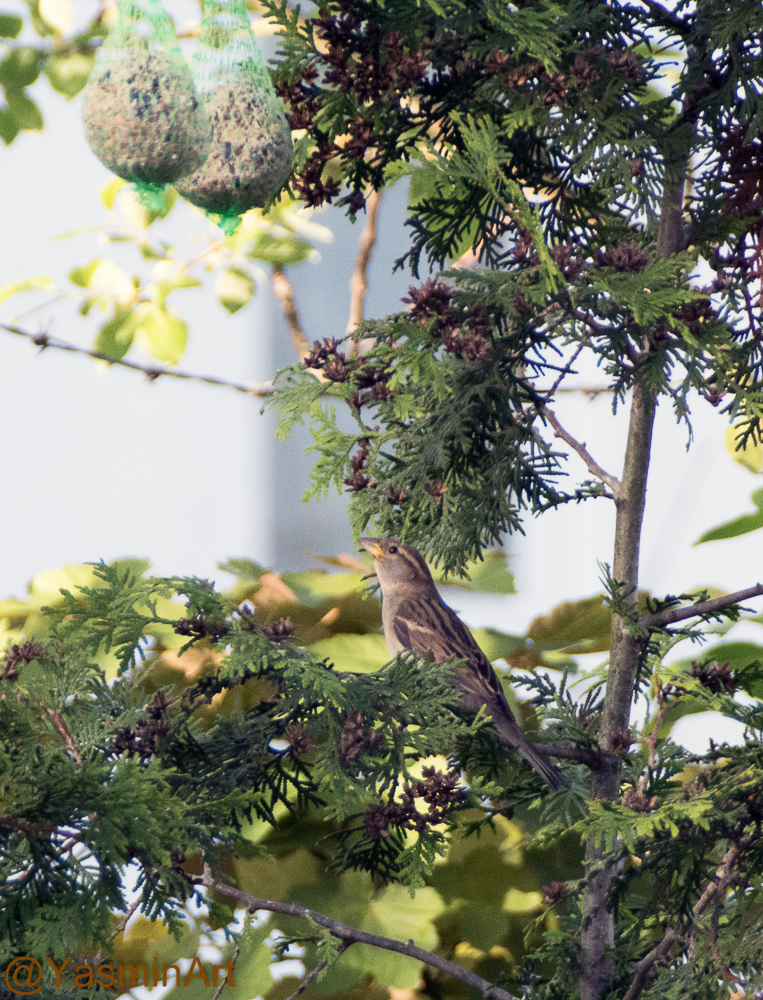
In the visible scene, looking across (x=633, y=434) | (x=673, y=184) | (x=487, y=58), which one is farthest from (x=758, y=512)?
(x=487, y=58)

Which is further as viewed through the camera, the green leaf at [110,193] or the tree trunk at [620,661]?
the green leaf at [110,193]

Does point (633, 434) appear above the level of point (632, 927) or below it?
above

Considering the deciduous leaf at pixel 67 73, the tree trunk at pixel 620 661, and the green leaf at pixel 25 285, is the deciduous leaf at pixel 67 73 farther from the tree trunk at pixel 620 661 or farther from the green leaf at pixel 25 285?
the tree trunk at pixel 620 661

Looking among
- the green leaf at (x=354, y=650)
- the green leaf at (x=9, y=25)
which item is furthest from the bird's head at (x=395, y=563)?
the green leaf at (x=9, y=25)

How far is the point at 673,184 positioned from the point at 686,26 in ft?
0.44

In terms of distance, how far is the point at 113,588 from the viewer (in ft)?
2.52

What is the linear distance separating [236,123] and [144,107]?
102mm

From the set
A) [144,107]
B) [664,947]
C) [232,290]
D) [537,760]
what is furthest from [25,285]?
[664,947]

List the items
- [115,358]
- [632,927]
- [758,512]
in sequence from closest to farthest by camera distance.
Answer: [632,927]
[758,512]
[115,358]

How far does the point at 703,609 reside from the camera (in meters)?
0.85

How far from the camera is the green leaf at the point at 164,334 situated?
1605 millimetres

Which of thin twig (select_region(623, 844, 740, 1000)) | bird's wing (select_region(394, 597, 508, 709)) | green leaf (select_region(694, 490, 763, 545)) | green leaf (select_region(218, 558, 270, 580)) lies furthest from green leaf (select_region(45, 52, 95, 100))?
thin twig (select_region(623, 844, 740, 1000))

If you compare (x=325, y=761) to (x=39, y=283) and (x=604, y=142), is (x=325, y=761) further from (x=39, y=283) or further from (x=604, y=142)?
(x=39, y=283)

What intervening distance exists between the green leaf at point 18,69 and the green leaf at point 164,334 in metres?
0.48
